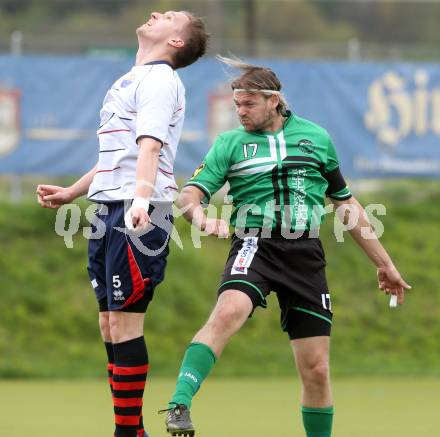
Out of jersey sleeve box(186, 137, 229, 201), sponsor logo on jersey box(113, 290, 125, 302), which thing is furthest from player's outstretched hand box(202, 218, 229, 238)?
sponsor logo on jersey box(113, 290, 125, 302)

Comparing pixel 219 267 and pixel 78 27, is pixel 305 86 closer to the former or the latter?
pixel 219 267

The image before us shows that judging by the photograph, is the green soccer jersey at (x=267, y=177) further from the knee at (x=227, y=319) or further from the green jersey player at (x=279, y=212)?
the knee at (x=227, y=319)

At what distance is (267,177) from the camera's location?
5625mm

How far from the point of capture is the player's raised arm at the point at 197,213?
17.3 feet

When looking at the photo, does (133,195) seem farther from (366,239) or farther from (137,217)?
(366,239)

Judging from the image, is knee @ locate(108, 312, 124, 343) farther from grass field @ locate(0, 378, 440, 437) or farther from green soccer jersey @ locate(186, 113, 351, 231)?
grass field @ locate(0, 378, 440, 437)

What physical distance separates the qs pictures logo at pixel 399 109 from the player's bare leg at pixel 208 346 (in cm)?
907

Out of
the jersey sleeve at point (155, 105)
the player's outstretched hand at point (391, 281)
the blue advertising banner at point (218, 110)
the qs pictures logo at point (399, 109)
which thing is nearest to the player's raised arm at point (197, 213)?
the jersey sleeve at point (155, 105)

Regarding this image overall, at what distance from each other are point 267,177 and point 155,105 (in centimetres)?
66

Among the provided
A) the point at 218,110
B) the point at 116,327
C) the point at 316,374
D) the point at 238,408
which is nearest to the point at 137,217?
the point at 116,327

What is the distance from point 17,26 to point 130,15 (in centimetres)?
302

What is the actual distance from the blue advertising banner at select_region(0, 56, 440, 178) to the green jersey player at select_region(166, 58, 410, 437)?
7.86 meters

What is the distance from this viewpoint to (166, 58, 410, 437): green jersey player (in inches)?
217

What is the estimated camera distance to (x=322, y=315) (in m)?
5.58
